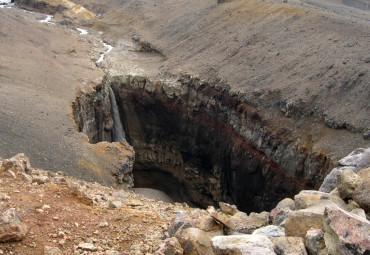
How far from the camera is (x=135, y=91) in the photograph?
30.2 m

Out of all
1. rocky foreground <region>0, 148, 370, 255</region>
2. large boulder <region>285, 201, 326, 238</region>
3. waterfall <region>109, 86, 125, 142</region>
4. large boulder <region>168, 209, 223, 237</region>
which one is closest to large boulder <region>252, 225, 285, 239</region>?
rocky foreground <region>0, 148, 370, 255</region>

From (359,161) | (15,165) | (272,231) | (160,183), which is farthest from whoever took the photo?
(160,183)

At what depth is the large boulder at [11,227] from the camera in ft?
24.4

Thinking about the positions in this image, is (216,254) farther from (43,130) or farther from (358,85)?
(358,85)

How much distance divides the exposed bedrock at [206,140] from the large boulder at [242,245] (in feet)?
39.4

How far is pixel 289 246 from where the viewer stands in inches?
279

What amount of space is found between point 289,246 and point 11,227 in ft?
17.8

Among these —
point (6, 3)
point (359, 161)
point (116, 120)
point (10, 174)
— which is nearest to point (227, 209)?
point (359, 161)

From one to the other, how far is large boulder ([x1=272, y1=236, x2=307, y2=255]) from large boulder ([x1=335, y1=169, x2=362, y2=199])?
2376 mm

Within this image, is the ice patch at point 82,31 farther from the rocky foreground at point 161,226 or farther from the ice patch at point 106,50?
Answer: the rocky foreground at point 161,226

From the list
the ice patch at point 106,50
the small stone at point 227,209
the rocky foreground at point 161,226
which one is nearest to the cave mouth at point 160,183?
the ice patch at point 106,50

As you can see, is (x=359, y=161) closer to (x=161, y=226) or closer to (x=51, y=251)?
(x=161, y=226)

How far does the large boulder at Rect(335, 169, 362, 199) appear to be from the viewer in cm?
884

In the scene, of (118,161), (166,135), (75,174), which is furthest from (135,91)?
(75,174)
